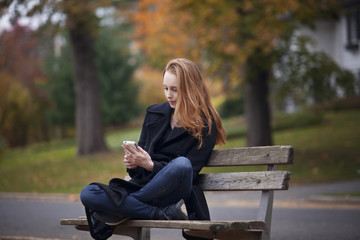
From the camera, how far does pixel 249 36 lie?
54.4 ft

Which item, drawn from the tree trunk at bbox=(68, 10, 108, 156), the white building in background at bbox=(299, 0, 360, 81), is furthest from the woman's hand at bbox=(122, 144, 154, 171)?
the white building in background at bbox=(299, 0, 360, 81)

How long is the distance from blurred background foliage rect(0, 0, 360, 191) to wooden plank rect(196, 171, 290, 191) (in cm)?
1137

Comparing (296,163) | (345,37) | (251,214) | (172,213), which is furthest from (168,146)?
(345,37)

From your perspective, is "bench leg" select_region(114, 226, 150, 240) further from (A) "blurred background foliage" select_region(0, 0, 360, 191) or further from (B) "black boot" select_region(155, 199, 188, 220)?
(A) "blurred background foliage" select_region(0, 0, 360, 191)

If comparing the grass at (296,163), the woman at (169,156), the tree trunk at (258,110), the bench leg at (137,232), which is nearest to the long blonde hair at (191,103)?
the woman at (169,156)

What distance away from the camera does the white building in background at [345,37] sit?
112ft

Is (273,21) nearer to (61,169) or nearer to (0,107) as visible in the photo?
(61,169)

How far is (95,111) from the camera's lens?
2300 cm

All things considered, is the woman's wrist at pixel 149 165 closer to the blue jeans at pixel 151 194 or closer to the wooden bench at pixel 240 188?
the blue jeans at pixel 151 194

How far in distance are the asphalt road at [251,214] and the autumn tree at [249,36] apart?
451 centimetres

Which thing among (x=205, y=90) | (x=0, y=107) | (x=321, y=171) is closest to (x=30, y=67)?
(x=0, y=107)

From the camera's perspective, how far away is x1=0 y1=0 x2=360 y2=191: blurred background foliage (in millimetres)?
16500

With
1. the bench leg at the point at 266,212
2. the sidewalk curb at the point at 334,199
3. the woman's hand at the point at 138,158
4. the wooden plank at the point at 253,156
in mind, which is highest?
the woman's hand at the point at 138,158

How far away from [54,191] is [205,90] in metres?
11.4
